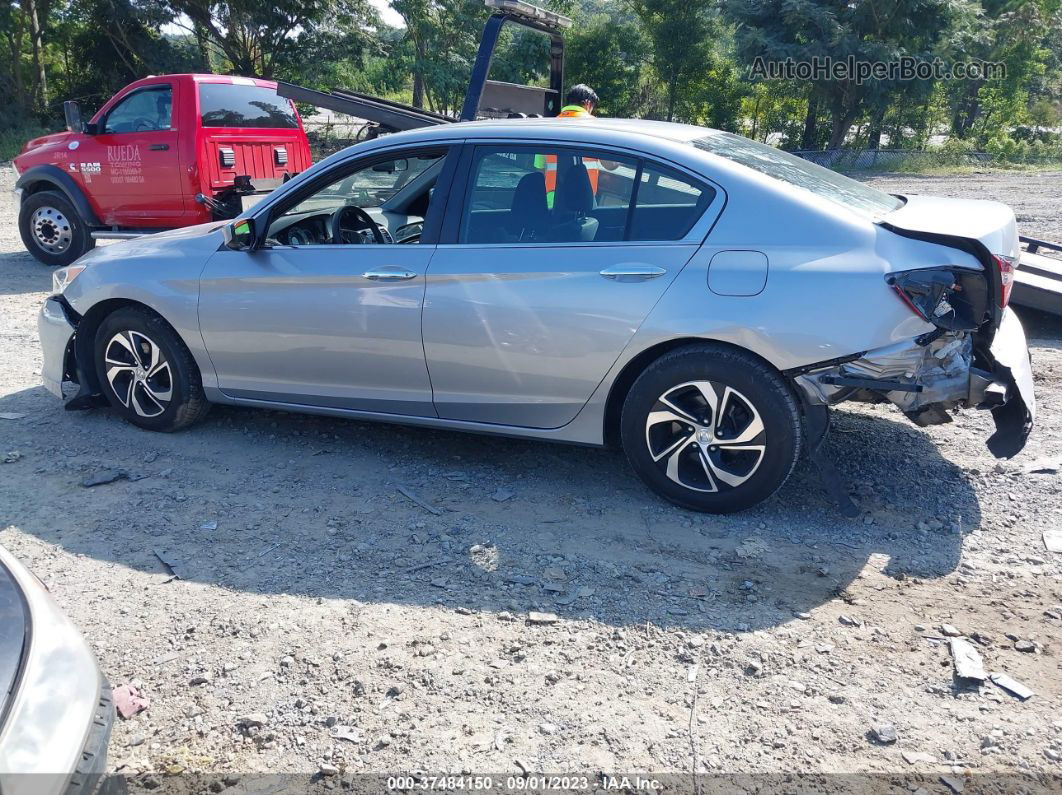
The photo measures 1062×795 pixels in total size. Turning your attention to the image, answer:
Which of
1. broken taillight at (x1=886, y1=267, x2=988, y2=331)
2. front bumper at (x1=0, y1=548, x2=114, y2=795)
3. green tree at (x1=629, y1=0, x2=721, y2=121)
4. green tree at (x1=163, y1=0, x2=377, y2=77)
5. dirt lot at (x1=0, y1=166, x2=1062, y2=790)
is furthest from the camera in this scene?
green tree at (x1=163, y1=0, x2=377, y2=77)

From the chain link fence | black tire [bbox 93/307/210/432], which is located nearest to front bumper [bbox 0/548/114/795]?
black tire [bbox 93/307/210/432]

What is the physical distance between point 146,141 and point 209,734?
8.15m

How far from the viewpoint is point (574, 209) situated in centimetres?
425

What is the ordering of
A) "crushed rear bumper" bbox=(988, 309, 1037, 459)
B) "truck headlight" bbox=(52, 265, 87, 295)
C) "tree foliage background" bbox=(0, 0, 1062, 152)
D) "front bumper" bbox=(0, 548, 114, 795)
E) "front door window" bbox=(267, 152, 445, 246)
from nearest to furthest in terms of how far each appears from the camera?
"front bumper" bbox=(0, 548, 114, 795) → "crushed rear bumper" bbox=(988, 309, 1037, 459) → "front door window" bbox=(267, 152, 445, 246) → "truck headlight" bbox=(52, 265, 87, 295) → "tree foliage background" bbox=(0, 0, 1062, 152)

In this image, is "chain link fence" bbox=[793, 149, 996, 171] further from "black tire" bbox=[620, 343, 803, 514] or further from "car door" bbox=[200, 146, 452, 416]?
"black tire" bbox=[620, 343, 803, 514]

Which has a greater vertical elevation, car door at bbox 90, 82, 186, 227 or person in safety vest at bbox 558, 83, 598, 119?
person in safety vest at bbox 558, 83, 598, 119

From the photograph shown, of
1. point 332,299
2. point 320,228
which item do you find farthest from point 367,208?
point 332,299

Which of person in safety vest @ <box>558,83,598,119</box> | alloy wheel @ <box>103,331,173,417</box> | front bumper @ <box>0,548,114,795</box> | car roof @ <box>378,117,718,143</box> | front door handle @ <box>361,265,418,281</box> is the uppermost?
person in safety vest @ <box>558,83,598,119</box>

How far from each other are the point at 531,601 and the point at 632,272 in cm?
150

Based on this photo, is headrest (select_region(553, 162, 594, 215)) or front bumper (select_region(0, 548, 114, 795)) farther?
headrest (select_region(553, 162, 594, 215))

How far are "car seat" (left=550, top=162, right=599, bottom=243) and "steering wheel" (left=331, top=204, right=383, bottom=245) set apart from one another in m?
1.14

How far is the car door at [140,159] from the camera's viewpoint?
9.40 metres

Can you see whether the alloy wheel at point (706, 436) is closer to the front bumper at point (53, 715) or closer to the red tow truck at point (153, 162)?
the front bumper at point (53, 715)

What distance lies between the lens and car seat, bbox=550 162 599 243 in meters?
4.20
